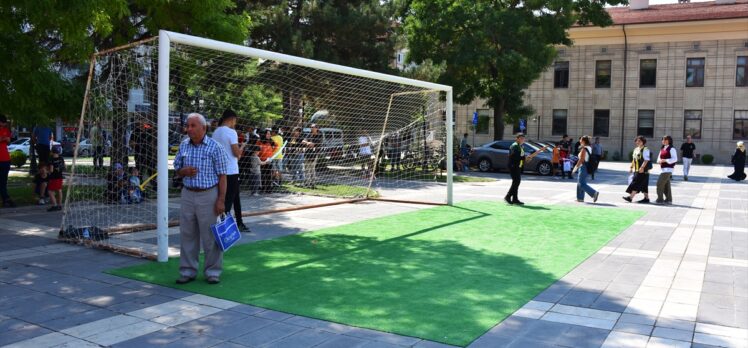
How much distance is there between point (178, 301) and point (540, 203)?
10.8m

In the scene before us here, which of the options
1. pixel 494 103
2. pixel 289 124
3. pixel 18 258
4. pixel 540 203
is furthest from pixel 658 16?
pixel 18 258

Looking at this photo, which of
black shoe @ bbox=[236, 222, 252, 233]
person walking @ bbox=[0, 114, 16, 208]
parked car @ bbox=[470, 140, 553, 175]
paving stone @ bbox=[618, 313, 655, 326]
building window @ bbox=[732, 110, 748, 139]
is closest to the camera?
paving stone @ bbox=[618, 313, 655, 326]

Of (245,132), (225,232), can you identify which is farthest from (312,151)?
(225,232)

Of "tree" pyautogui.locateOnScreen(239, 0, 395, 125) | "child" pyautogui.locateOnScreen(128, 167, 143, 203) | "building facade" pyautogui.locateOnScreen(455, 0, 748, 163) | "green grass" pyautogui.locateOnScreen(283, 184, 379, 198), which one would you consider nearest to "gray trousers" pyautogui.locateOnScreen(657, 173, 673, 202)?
"green grass" pyautogui.locateOnScreen(283, 184, 379, 198)

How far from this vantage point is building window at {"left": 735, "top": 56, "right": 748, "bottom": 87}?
38.8 meters

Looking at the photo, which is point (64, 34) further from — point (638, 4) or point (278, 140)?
point (638, 4)

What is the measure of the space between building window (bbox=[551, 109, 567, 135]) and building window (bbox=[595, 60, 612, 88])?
10.1 feet

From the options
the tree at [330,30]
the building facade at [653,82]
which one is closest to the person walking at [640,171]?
the tree at [330,30]

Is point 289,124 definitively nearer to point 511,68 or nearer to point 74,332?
point 74,332

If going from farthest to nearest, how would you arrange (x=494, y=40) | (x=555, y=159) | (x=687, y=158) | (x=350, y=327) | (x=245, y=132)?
(x=494, y=40), (x=555, y=159), (x=687, y=158), (x=245, y=132), (x=350, y=327)

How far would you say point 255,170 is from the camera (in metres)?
14.8

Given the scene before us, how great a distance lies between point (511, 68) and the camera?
2738 centimetres

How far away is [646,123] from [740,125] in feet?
18.6

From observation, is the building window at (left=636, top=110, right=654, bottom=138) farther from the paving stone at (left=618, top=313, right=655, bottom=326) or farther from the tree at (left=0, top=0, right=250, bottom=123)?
the paving stone at (left=618, top=313, right=655, bottom=326)
